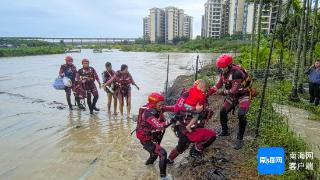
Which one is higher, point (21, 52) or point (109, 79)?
point (109, 79)

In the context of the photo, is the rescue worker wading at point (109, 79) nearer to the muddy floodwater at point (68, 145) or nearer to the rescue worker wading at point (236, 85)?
the muddy floodwater at point (68, 145)

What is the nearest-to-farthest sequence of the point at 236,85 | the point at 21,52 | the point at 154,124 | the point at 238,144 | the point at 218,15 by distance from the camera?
the point at 154,124, the point at 236,85, the point at 238,144, the point at 21,52, the point at 218,15

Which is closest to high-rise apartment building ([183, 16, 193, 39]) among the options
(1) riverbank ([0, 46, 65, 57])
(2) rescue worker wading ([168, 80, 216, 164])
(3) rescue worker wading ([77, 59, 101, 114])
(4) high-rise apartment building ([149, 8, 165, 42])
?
(4) high-rise apartment building ([149, 8, 165, 42])

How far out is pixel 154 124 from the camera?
581 cm

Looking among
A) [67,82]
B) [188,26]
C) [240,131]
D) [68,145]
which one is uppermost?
[188,26]

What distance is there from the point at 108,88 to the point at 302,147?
701cm

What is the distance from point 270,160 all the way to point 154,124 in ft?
6.80

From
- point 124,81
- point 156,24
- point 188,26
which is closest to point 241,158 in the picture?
point 124,81

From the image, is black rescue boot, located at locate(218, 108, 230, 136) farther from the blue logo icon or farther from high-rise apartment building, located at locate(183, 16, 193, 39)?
high-rise apartment building, located at locate(183, 16, 193, 39)

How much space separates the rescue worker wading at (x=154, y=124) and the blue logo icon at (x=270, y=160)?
1855 mm

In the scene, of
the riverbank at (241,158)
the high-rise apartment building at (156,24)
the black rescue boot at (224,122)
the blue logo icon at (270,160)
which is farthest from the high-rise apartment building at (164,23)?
the blue logo icon at (270,160)

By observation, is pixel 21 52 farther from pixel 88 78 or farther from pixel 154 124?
pixel 154 124

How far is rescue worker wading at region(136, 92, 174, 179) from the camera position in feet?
19.2

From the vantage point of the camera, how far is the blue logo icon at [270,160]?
14.3 ft
